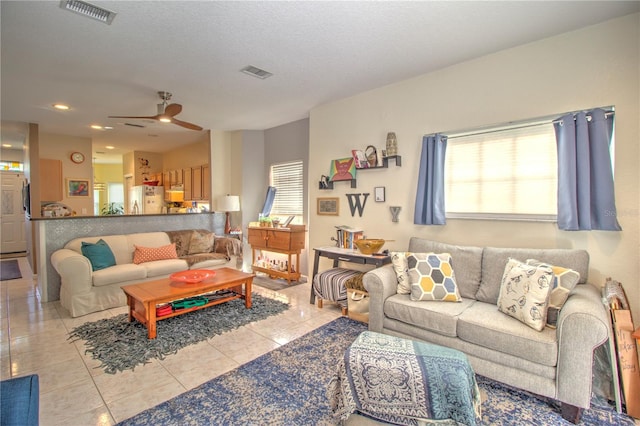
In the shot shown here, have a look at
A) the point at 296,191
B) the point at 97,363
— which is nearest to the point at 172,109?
the point at 296,191

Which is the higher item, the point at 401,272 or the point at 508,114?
the point at 508,114

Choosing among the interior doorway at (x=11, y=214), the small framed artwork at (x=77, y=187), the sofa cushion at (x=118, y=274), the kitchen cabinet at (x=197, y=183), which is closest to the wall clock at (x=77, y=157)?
Result: the small framed artwork at (x=77, y=187)

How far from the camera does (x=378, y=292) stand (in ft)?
9.43

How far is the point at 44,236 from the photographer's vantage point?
4.06m

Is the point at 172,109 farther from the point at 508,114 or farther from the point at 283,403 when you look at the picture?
the point at 508,114

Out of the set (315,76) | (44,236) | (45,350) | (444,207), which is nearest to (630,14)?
(444,207)

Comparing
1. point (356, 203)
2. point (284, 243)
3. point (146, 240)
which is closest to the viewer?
point (356, 203)

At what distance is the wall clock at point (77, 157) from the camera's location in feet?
21.7

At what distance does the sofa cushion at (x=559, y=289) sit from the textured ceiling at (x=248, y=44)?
2.01 m

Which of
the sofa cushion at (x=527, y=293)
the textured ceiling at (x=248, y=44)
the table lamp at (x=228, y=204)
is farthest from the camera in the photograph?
the table lamp at (x=228, y=204)

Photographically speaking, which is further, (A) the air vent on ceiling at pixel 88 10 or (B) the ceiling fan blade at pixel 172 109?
(B) the ceiling fan blade at pixel 172 109

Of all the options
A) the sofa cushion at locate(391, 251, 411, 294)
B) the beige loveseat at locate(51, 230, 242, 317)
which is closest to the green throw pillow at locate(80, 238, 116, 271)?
the beige loveseat at locate(51, 230, 242, 317)

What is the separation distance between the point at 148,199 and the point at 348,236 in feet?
21.0

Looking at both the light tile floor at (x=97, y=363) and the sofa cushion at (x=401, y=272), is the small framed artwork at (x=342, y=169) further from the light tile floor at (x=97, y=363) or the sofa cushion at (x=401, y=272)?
the light tile floor at (x=97, y=363)
